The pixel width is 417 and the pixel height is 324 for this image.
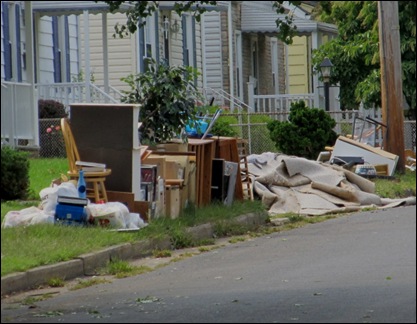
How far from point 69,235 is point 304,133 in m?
14.0

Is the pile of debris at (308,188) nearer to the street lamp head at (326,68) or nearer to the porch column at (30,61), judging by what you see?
the porch column at (30,61)

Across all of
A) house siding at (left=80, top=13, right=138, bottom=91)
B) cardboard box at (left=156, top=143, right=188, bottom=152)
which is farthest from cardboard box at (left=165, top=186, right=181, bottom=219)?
house siding at (left=80, top=13, right=138, bottom=91)

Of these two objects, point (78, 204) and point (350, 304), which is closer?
point (350, 304)

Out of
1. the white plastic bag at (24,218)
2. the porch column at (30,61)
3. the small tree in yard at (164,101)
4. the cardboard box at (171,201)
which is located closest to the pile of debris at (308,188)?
the small tree in yard at (164,101)

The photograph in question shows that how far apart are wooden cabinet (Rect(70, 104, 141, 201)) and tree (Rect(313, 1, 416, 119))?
1708 cm

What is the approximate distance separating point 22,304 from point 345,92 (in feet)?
86.6

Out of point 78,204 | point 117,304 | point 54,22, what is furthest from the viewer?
point 54,22

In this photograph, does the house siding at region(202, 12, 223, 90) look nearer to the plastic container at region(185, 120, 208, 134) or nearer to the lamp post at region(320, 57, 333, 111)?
the lamp post at region(320, 57, 333, 111)

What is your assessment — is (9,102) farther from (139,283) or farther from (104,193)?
(139,283)

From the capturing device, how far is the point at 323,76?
3192cm

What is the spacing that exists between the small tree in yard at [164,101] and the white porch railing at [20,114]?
372 centimetres

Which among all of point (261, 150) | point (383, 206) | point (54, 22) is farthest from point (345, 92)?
point (383, 206)

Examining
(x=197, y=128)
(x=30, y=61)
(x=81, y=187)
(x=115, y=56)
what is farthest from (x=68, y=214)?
(x=115, y=56)

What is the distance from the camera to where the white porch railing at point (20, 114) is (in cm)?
2080
